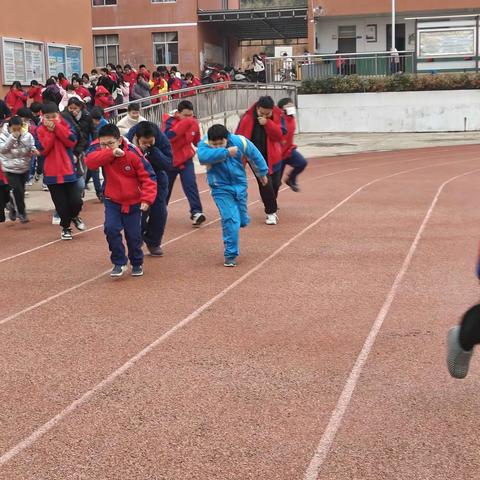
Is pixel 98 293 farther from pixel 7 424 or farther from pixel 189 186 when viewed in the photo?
pixel 189 186

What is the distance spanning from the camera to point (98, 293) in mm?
7238

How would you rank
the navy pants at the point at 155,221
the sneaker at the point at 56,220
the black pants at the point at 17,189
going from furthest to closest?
the sneaker at the point at 56,220 < the black pants at the point at 17,189 < the navy pants at the point at 155,221

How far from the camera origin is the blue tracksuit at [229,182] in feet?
26.9

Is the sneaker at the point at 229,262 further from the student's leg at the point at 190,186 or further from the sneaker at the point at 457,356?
the sneaker at the point at 457,356

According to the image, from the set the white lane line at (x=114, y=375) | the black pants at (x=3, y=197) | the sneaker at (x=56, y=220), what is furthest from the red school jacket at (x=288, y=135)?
the black pants at (x=3, y=197)

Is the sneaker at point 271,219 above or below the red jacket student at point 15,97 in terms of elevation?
below

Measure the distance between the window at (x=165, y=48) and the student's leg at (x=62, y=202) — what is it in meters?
30.9

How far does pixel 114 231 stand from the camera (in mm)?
7684

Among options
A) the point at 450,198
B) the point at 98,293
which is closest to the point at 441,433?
the point at 98,293

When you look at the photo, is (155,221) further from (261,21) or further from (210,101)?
(261,21)

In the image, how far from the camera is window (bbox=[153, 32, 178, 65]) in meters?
39.5

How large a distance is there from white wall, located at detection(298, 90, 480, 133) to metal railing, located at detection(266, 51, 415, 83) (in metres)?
1.22

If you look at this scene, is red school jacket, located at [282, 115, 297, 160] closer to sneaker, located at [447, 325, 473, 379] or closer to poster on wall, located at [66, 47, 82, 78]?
sneaker, located at [447, 325, 473, 379]

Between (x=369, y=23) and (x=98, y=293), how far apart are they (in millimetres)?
34230
